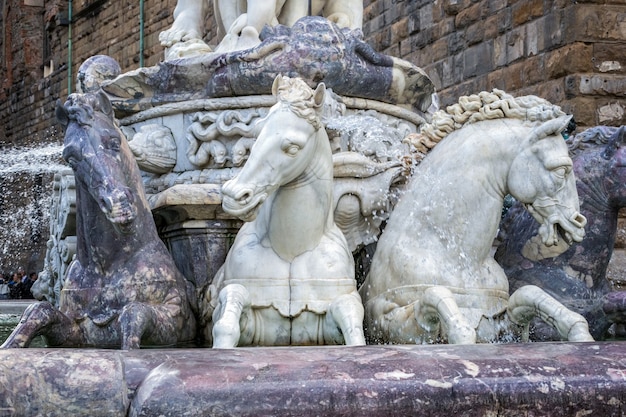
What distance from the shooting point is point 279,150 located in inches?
143

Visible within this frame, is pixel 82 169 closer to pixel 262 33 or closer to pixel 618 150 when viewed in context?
pixel 262 33

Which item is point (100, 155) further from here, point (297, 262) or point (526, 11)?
point (526, 11)

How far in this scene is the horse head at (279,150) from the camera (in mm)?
3566

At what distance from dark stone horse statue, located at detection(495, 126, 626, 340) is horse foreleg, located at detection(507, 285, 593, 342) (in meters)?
0.60

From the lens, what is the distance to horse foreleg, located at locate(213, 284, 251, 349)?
3.56m

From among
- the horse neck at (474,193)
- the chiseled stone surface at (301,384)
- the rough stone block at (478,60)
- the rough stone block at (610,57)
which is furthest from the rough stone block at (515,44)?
the chiseled stone surface at (301,384)

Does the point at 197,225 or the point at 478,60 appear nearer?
the point at 197,225

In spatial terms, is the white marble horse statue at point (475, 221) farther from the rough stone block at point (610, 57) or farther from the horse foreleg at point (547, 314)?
the rough stone block at point (610, 57)

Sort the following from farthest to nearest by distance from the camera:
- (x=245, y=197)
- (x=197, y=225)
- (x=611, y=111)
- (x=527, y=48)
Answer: (x=527, y=48) → (x=611, y=111) → (x=197, y=225) → (x=245, y=197)

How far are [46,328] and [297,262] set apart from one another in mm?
941

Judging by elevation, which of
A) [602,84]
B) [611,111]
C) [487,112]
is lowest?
[487,112]

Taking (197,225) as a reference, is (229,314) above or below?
below

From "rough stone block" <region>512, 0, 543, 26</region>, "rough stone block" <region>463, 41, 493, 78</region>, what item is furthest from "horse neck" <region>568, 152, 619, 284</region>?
"rough stone block" <region>463, 41, 493, 78</region>

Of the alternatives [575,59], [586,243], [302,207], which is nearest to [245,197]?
[302,207]
